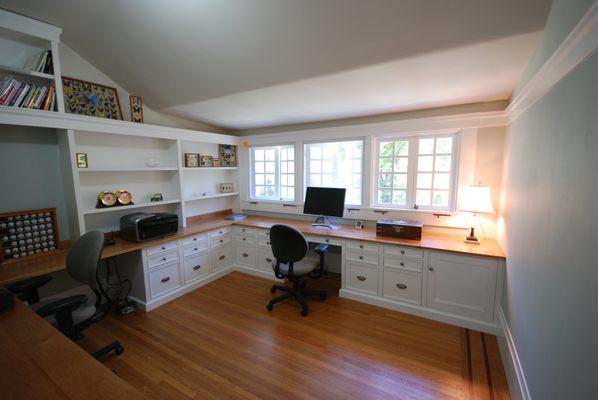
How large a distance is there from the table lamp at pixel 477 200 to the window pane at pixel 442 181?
0.36 meters

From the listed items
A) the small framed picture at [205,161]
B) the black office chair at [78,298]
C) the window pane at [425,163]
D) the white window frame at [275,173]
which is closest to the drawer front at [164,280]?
the black office chair at [78,298]

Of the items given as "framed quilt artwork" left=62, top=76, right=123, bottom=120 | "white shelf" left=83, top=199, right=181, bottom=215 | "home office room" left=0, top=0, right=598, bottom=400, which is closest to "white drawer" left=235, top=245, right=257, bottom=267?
"home office room" left=0, top=0, right=598, bottom=400

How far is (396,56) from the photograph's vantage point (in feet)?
6.12

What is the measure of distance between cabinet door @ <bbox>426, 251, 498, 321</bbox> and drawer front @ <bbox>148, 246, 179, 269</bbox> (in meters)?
2.77

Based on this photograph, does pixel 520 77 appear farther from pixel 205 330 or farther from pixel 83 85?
pixel 83 85

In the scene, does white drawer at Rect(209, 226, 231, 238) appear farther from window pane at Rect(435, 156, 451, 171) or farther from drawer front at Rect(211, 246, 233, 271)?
window pane at Rect(435, 156, 451, 171)

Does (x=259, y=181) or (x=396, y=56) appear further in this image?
(x=259, y=181)

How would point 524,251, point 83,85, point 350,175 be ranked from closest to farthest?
point 524,251
point 83,85
point 350,175

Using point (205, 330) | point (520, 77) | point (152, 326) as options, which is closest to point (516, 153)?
point (520, 77)

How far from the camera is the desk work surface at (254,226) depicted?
201cm

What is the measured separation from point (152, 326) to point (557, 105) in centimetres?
344

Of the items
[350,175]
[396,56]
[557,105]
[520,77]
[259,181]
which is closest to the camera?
[557,105]

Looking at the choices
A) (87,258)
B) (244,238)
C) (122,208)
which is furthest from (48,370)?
(244,238)

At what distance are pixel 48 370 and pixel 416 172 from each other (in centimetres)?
329
